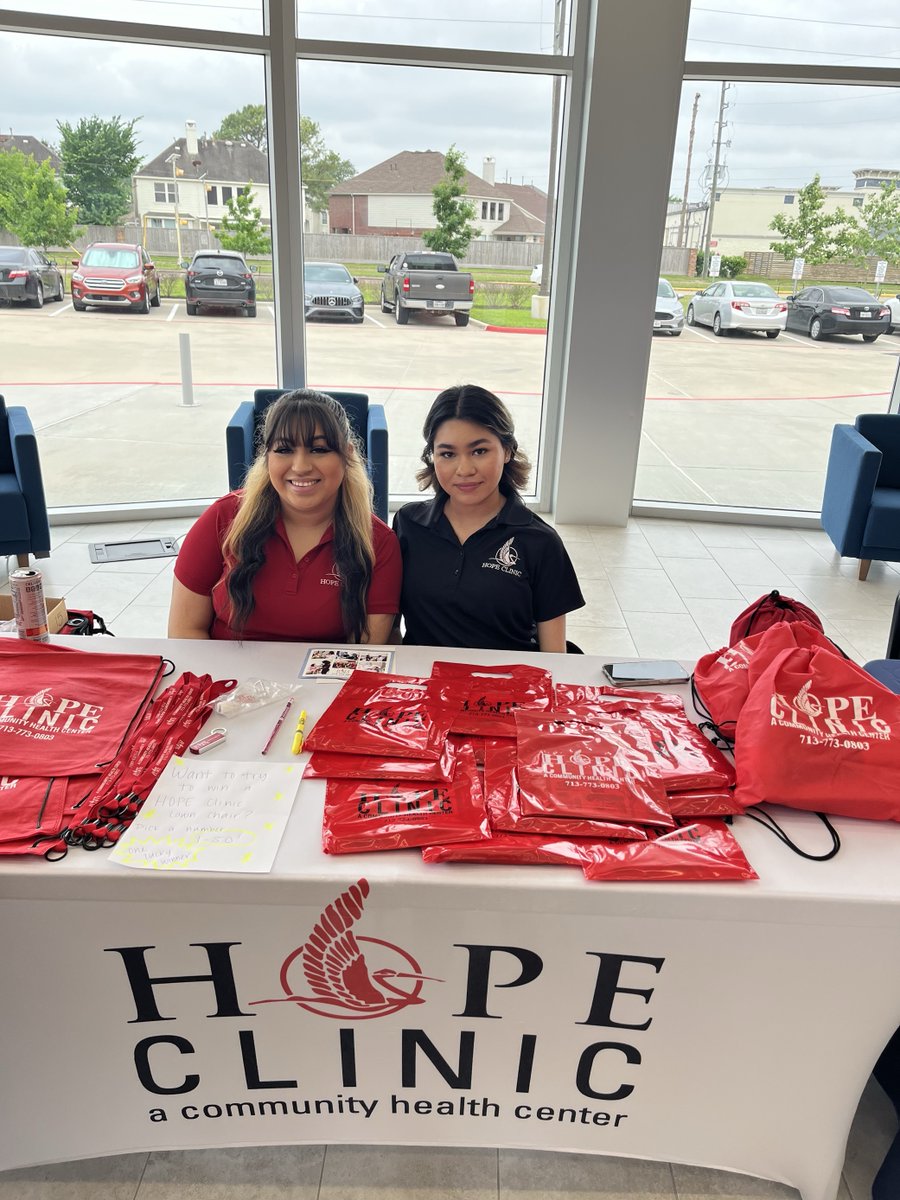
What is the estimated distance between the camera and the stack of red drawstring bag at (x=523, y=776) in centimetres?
136

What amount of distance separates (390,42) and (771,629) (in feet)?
14.9

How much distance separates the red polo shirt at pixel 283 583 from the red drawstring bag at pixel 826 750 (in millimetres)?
1014

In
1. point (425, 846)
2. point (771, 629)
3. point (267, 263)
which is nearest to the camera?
point (425, 846)

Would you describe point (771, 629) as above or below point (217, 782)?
above

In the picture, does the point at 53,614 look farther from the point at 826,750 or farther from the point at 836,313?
the point at 836,313

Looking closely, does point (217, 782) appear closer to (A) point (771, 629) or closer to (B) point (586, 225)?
(A) point (771, 629)

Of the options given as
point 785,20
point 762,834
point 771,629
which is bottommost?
point 762,834

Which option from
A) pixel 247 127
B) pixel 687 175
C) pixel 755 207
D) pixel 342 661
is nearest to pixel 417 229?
pixel 247 127

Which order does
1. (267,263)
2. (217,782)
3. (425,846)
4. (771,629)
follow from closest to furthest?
1. (425,846)
2. (217,782)
3. (771,629)
4. (267,263)

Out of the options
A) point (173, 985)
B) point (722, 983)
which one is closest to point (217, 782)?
Result: point (173, 985)

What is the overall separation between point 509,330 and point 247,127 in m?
1.92

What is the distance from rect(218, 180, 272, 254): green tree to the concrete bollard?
62 centimetres

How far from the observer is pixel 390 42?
15.6 feet

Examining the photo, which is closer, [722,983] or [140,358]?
[722,983]
